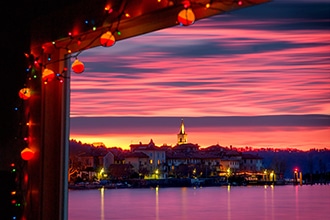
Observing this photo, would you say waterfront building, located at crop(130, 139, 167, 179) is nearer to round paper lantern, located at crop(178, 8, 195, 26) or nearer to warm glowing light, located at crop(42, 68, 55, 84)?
warm glowing light, located at crop(42, 68, 55, 84)

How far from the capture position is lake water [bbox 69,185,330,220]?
4.57 m

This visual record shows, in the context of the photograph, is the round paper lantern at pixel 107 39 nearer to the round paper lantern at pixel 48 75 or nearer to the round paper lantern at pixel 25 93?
the round paper lantern at pixel 48 75

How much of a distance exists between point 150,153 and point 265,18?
109 cm

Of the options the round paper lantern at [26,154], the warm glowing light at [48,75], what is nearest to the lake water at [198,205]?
the round paper lantern at [26,154]

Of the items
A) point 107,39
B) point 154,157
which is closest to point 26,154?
point 154,157

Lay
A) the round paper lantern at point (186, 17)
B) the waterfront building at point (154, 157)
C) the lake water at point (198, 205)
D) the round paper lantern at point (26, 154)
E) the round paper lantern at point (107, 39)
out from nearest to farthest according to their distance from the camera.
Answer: the round paper lantern at point (186, 17), the round paper lantern at point (107, 39), the round paper lantern at point (26, 154), the waterfront building at point (154, 157), the lake water at point (198, 205)

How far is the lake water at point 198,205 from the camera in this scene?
4570mm

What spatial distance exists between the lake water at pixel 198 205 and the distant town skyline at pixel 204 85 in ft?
2.34

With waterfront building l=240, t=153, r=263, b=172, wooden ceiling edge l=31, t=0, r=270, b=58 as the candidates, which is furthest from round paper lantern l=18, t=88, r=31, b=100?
waterfront building l=240, t=153, r=263, b=172

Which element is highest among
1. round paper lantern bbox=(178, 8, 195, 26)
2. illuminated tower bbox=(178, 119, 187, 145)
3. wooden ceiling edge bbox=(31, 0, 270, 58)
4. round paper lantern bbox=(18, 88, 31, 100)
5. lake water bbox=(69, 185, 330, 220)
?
wooden ceiling edge bbox=(31, 0, 270, 58)

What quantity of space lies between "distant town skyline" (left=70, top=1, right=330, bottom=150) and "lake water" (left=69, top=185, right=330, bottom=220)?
0.71 metres

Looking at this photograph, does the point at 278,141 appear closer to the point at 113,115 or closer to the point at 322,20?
the point at 322,20

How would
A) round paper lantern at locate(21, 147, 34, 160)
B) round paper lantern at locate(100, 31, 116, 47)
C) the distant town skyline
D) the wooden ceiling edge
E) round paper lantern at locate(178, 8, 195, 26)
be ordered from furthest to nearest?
round paper lantern at locate(21, 147, 34, 160)
the distant town skyline
round paper lantern at locate(100, 31, 116, 47)
the wooden ceiling edge
round paper lantern at locate(178, 8, 195, 26)

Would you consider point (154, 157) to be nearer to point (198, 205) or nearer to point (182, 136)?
point (182, 136)
